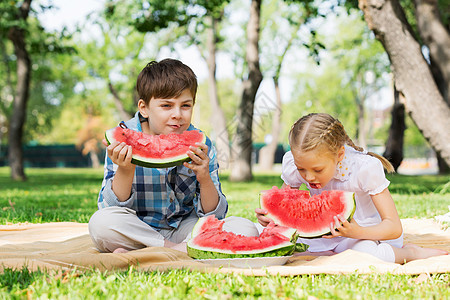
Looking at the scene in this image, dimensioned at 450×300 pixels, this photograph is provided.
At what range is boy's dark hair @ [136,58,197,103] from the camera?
3.21m

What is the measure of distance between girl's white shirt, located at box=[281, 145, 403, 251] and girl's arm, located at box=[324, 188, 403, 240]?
0.08m

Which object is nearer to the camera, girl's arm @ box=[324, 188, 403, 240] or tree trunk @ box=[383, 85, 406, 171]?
girl's arm @ box=[324, 188, 403, 240]

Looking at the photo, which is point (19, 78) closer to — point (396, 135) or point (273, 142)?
point (396, 135)

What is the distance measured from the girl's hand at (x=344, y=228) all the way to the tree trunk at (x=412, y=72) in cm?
440

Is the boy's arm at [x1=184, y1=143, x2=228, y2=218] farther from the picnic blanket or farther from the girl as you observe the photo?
the picnic blanket

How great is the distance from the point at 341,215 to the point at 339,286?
2.09 feet

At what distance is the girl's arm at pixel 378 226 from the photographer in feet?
9.11

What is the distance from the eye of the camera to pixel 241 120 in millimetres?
12406

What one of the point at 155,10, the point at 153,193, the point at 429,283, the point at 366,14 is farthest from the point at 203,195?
the point at 155,10

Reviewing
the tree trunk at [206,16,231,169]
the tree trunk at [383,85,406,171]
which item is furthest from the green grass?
the tree trunk at [206,16,231,169]

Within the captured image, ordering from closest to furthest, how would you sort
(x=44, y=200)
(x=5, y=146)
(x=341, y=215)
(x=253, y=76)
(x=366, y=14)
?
(x=341, y=215), (x=366, y=14), (x=44, y=200), (x=253, y=76), (x=5, y=146)

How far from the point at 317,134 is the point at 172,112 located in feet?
3.56

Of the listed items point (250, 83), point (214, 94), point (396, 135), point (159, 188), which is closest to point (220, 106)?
point (214, 94)

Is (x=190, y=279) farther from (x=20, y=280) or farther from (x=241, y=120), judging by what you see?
(x=241, y=120)
